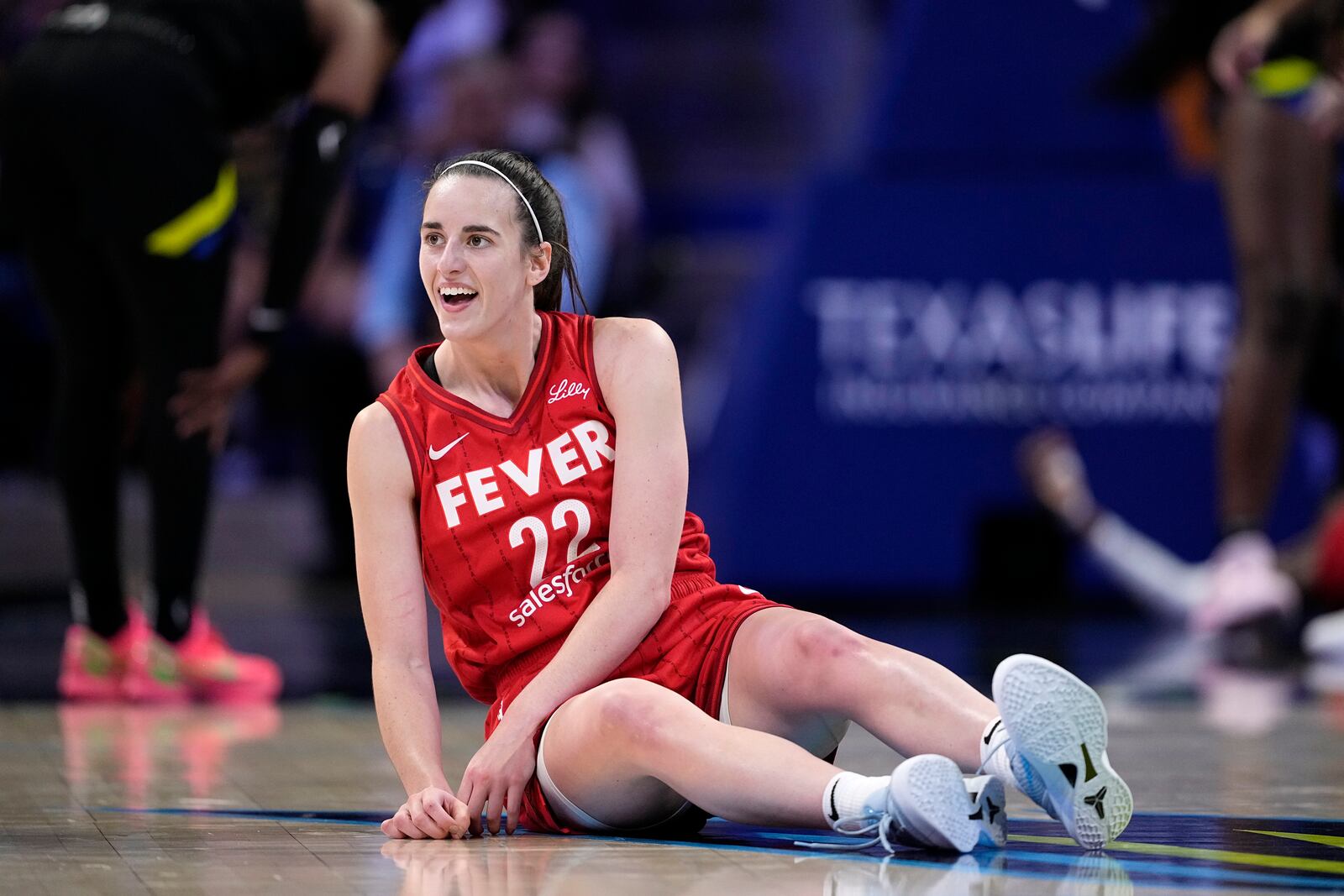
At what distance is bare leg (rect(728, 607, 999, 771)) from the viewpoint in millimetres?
2256

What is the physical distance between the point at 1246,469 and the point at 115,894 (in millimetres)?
3763

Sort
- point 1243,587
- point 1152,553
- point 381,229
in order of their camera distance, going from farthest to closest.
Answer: point 381,229 < point 1152,553 < point 1243,587

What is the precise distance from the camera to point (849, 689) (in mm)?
2297

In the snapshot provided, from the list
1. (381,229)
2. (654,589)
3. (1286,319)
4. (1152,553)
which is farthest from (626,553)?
(381,229)

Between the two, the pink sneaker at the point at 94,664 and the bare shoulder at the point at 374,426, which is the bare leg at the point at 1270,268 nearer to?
the pink sneaker at the point at 94,664

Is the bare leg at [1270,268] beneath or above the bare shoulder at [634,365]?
above

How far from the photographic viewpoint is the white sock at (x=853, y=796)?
6.98 ft

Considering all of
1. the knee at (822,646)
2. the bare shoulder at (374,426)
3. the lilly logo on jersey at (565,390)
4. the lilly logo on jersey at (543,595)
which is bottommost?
the knee at (822,646)

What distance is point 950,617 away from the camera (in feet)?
18.6

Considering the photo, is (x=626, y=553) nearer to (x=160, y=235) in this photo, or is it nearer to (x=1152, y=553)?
(x=160, y=235)

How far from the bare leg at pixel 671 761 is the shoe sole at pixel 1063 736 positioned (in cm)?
23

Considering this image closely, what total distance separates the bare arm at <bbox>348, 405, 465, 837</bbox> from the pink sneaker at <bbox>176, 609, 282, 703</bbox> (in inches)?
65.5

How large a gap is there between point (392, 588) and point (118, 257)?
1.79 m

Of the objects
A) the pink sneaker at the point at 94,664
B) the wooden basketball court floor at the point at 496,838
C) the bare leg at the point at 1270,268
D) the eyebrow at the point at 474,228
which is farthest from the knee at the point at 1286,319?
the eyebrow at the point at 474,228
